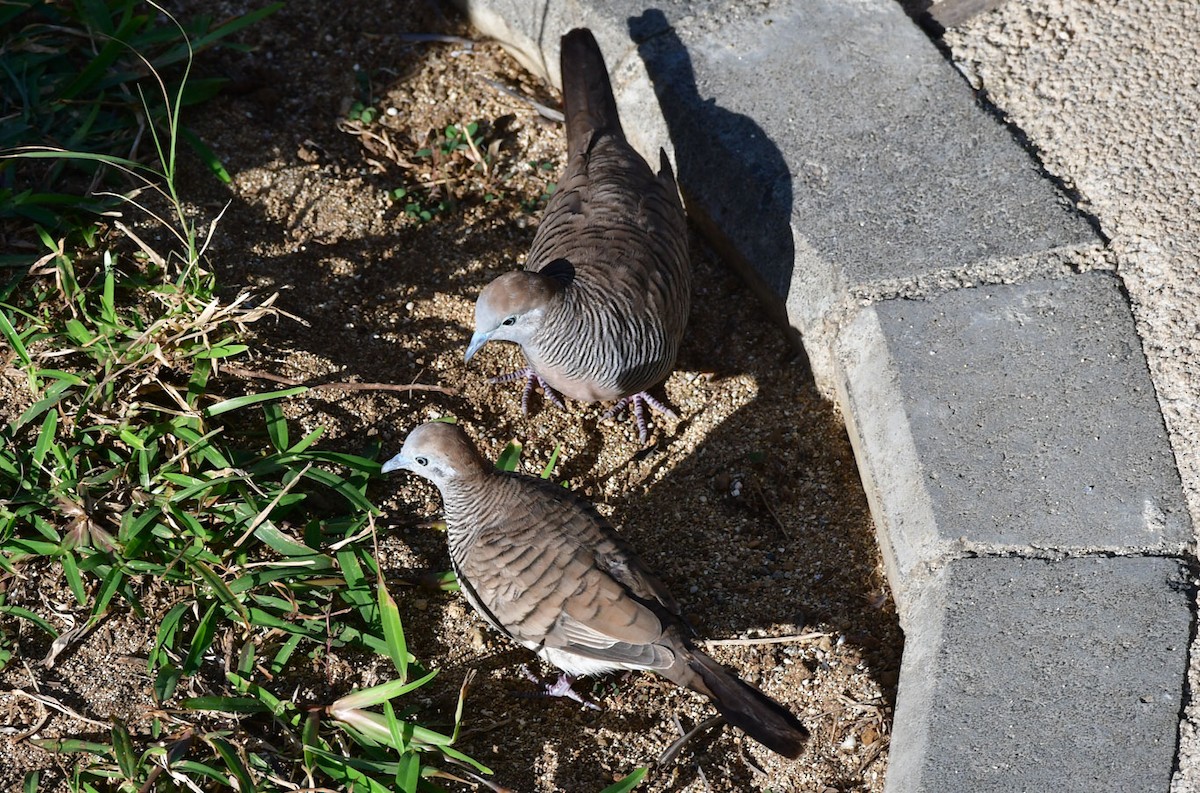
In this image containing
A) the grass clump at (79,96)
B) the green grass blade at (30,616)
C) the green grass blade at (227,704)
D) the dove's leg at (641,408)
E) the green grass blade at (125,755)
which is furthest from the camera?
the dove's leg at (641,408)

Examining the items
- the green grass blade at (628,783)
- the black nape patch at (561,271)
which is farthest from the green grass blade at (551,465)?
the green grass blade at (628,783)

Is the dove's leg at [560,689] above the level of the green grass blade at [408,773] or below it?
below

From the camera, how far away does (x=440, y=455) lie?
3.12 metres

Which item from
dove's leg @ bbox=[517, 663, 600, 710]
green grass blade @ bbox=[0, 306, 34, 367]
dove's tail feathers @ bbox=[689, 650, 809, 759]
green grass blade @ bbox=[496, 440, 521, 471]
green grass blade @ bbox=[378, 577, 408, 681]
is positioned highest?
green grass blade @ bbox=[0, 306, 34, 367]

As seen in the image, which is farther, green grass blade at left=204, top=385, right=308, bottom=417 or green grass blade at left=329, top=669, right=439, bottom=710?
green grass blade at left=204, top=385, right=308, bottom=417

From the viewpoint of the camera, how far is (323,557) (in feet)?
10.2

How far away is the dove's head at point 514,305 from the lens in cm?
328

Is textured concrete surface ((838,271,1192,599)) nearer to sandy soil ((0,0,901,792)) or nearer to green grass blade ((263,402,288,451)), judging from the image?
sandy soil ((0,0,901,792))

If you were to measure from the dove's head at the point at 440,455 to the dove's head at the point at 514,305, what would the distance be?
294mm

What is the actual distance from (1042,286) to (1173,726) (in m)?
1.32

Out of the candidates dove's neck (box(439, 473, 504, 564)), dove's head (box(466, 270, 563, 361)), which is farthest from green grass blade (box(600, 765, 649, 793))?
dove's head (box(466, 270, 563, 361))

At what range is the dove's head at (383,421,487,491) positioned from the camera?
3.12 m

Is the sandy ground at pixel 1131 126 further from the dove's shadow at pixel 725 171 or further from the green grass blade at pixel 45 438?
Answer: the green grass blade at pixel 45 438

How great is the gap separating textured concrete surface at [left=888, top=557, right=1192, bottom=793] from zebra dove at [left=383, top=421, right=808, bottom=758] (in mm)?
346
